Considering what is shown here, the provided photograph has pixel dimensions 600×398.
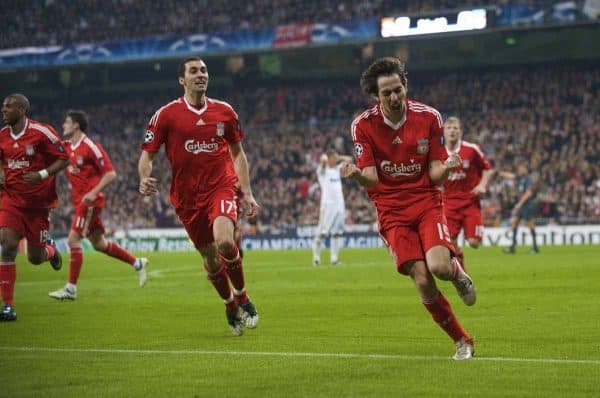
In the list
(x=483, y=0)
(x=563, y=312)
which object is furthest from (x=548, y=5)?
(x=563, y=312)

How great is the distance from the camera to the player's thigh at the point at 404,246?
27.7ft

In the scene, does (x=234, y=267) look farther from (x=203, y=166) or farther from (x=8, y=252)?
(x=8, y=252)

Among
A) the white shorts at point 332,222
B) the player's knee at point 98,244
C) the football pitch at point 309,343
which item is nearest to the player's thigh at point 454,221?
the football pitch at point 309,343

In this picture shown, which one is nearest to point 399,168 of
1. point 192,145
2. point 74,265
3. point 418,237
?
point 418,237

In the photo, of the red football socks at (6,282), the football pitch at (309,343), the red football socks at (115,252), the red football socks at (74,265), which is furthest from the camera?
the red football socks at (115,252)

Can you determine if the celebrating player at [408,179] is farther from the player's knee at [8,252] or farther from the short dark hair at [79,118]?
the short dark hair at [79,118]

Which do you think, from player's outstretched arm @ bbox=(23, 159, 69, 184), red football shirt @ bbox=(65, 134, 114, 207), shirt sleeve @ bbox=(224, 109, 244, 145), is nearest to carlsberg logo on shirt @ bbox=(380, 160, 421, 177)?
shirt sleeve @ bbox=(224, 109, 244, 145)

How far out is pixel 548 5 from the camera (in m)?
41.1

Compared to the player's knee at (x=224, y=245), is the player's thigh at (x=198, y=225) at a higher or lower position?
higher

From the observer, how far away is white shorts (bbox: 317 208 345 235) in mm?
25094

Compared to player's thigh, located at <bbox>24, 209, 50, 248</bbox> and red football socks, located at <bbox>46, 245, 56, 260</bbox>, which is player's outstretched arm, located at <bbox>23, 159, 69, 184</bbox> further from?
red football socks, located at <bbox>46, 245, 56, 260</bbox>

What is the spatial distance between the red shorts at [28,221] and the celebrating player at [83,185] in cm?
218

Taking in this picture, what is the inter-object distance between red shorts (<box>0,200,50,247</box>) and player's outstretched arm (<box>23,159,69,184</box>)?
1.53 feet

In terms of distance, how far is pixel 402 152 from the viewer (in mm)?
8695
